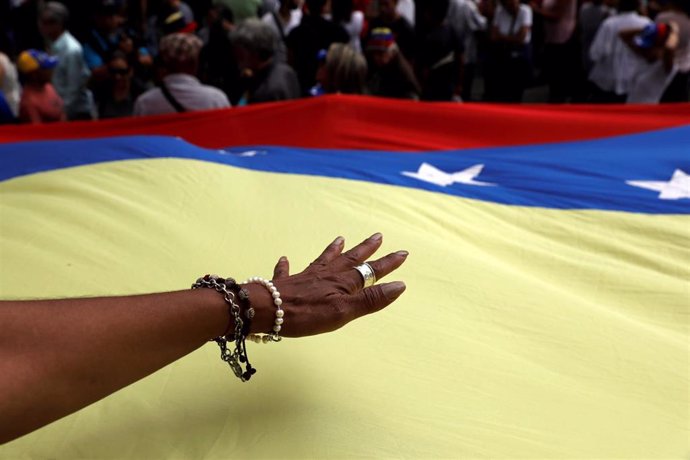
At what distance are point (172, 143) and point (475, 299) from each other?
132cm

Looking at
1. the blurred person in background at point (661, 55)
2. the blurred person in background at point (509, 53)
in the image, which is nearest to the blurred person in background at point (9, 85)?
the blurred person in background at point (509, 53)

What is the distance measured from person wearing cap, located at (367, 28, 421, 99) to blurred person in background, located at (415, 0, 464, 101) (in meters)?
1.28

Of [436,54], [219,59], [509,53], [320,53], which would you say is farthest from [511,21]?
[219,59]

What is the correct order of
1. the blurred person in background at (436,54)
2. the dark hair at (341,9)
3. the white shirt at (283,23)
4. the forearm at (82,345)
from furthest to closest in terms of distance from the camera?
the blurred person in background at (436,54) → the dark hair at (341,9) → the white shirt at (283,23) → the forearm at (82,345)

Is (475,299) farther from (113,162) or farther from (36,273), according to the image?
(113,162)

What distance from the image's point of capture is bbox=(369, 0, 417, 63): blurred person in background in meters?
6.08

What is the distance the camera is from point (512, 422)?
155 cm

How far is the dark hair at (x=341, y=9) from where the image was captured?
589 centimetres

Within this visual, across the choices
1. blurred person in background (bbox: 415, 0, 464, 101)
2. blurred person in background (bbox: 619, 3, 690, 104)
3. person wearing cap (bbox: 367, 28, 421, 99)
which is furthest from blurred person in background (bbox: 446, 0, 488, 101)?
person wearing cap (bbox: 367, 28, 421, 99)

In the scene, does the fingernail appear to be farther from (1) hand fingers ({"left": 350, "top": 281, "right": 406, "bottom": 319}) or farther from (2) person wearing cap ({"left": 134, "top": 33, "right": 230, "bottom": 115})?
(2) person wearing cap ({"left": 134, "top": 33, "right": 230, "bottom": 115})

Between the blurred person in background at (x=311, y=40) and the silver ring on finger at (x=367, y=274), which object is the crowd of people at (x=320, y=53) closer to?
the blurred person in background at (x=311, y=40)

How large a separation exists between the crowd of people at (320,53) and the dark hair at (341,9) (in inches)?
0.4

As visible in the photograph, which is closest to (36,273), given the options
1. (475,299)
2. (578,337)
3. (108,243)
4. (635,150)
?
A: (108,243)

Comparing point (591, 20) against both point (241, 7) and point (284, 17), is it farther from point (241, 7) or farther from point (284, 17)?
point (241, 7)
